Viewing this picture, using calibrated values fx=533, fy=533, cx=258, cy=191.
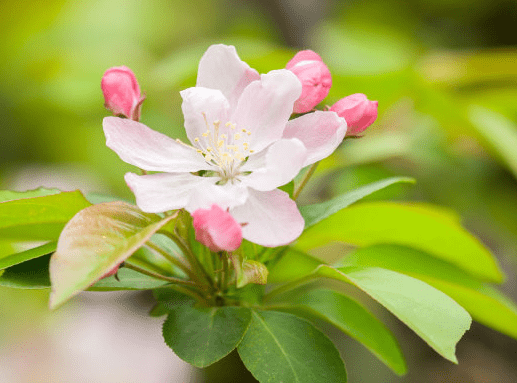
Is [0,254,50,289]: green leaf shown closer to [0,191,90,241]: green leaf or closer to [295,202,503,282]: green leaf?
[0,191,90,241]: green leaf

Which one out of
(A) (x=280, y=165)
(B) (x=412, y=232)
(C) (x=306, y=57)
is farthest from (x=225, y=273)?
(B) (x=412, y=232)

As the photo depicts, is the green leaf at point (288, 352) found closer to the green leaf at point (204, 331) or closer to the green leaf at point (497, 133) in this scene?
the green leaf at point (204, 331)

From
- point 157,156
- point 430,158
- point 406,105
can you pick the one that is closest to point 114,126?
point 157,156

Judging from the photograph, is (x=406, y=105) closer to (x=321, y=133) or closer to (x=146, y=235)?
(x=321, y=133)

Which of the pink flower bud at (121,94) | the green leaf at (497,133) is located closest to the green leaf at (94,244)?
the pink flower bud at (121,94)

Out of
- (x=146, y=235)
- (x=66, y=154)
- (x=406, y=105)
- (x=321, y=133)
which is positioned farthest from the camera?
(x=66, y=154)

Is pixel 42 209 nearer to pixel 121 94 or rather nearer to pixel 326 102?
pixel 121 94
